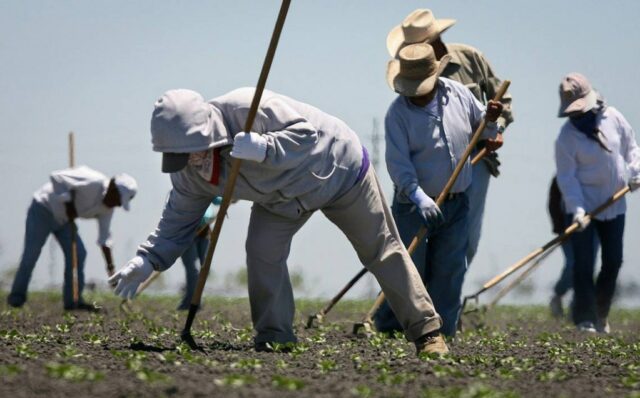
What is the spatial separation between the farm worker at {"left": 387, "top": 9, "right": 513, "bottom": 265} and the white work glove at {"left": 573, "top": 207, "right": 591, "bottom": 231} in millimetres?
1809

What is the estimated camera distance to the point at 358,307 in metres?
17.2

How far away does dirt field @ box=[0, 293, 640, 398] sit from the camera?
21.4 ft

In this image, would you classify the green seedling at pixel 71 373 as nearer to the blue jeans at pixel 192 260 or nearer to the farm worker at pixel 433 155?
the farm worker at pixel 433 155

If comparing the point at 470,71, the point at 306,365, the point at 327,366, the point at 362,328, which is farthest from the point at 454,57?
the point at 327,366

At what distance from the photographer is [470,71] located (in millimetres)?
11203

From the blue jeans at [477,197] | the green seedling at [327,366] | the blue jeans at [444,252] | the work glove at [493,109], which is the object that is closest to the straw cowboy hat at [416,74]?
the work glove at [493,109]

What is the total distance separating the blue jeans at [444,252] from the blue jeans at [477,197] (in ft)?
1.72

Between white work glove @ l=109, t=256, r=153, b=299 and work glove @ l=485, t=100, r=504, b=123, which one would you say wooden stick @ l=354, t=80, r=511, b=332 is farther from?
white work glove @ l=109, t=256, r=153, b=299

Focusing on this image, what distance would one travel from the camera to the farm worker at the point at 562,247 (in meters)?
14.2

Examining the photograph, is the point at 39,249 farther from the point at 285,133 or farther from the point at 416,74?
the point at 285,133

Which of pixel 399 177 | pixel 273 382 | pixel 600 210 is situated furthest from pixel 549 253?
pixel 273 382

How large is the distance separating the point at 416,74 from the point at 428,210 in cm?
100

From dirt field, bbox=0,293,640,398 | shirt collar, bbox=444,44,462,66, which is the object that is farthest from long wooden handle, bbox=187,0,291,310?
shirt collar, bbox=444,44,462,66

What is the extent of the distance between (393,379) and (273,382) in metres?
0.64
